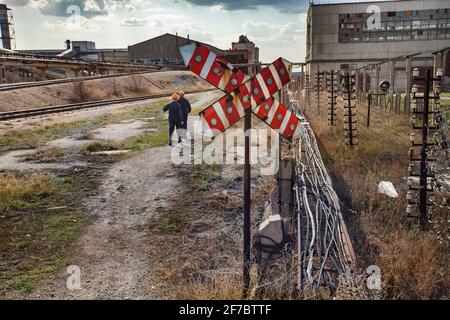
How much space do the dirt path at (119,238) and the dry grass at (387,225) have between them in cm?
266

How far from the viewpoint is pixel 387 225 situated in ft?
18.4

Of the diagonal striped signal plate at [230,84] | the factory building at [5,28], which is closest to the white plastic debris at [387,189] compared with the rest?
the diagonal striped signal plate at [230,84]

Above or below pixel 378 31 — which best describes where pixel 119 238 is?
below

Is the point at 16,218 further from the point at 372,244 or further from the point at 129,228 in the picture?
the point at 372,244

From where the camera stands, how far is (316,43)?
56.9 m

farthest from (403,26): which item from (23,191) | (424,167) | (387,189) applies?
(23,191)

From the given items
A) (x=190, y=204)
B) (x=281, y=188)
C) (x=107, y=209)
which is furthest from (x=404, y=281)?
(x=107, y=209)

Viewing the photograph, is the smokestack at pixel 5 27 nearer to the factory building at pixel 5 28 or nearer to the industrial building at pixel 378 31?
the factory building at pixel 5 28

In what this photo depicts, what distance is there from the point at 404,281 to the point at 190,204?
3.76 metres

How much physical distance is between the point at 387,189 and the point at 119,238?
15.5ft

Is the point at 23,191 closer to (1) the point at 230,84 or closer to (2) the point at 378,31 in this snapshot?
(1) the point at 230,84

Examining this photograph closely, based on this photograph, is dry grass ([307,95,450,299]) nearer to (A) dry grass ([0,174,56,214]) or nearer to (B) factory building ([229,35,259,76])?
(A) dry grass ([0,174,56,214])

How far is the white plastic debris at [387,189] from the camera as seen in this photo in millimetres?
6866

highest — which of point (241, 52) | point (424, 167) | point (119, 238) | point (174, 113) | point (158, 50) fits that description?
point (158, 50)
